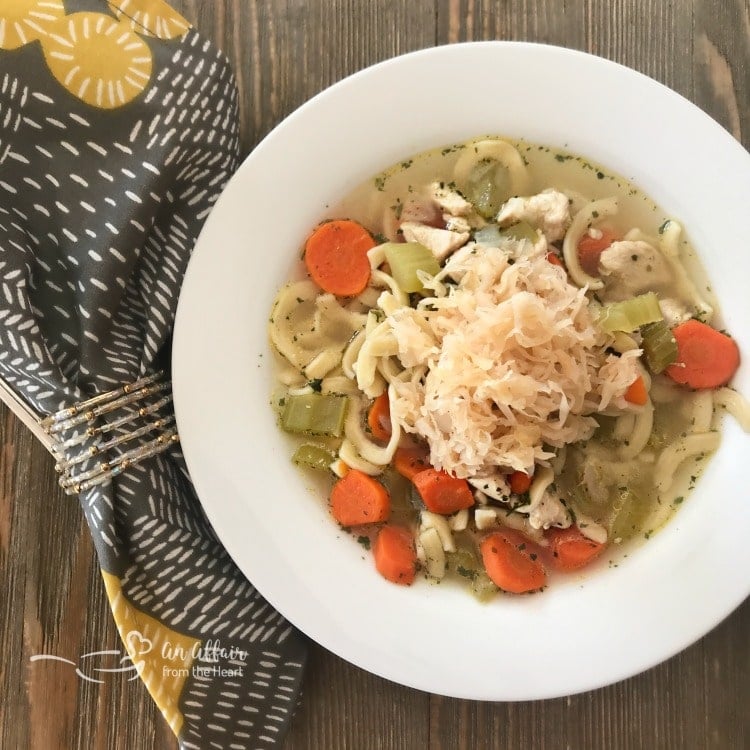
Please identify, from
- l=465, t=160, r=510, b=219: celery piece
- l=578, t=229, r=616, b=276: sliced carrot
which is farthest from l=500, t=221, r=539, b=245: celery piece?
l=578, t=229, r=616, b=276: sliced carrot

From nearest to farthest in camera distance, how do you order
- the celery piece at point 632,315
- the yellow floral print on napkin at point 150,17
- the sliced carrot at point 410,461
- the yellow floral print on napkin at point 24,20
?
the yellow floral print on napkin at point 24,20, the yellow floral print on napkin at point 150,17, the celery piece at point 632,315, the sliced carrot at point 410,461

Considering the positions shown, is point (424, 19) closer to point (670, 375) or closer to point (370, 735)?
point (670, 375)

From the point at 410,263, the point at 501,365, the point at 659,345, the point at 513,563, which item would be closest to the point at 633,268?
the point at 659,345

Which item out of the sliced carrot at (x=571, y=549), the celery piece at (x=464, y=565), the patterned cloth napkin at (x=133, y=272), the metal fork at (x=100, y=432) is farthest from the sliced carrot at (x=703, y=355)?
the metal fork at (x=100, y=432)

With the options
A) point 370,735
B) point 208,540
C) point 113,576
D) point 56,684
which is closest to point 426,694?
point 370,735

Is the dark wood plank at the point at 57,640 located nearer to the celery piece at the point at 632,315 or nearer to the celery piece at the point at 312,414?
the celery piece at the point at 312,414
